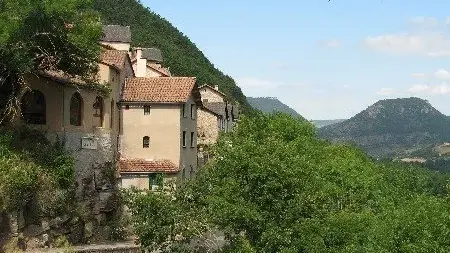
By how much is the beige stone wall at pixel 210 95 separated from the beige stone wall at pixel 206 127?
18.9 metres

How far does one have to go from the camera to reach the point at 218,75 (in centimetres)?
16188

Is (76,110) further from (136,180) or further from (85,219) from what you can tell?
(85,219)

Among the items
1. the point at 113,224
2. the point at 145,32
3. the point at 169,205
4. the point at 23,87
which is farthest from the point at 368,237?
the point at 145,32

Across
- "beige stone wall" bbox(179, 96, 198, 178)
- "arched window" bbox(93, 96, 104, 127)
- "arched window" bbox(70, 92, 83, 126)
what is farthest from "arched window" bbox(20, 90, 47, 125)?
"beige stone wall" bbox(179, 96, 198, 178)

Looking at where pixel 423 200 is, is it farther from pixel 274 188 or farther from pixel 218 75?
pixel 218 75

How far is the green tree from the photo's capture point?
3131 centimetres

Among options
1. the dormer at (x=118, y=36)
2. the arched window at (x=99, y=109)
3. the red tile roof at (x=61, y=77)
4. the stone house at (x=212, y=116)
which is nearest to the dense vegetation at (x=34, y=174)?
the red tile roof at (x=61, y=77)

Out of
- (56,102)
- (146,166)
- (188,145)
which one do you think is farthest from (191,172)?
(56,102)

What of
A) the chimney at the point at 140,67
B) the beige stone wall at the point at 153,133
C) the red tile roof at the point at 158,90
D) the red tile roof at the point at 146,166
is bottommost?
the red tile roof at the point at 146,166

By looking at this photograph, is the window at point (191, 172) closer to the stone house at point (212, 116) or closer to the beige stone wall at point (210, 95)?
the stone house at point (212, 116)

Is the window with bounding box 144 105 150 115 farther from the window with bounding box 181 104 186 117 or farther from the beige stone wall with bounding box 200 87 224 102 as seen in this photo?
the beige stone wall with bounding box 200 87 224 102

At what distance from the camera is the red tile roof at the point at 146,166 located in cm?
4472

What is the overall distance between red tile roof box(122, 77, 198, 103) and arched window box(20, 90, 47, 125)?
799cm

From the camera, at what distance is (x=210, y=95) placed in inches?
3479
